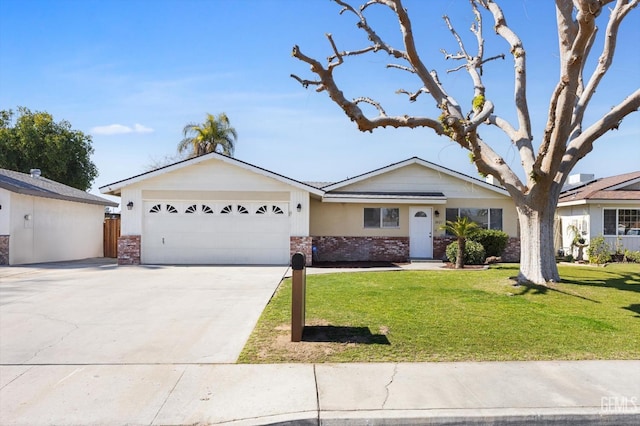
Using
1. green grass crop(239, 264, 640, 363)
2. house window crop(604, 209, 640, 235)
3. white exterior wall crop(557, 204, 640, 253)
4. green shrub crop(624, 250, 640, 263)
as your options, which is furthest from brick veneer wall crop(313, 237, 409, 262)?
green shrub crop(624, 250, 640, 263)

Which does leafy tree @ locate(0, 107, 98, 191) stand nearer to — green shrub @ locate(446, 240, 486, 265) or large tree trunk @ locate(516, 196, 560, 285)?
green shrub @ locate(446, 240, 486, 265)

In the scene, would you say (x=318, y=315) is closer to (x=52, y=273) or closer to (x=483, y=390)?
(x=483, y=390)

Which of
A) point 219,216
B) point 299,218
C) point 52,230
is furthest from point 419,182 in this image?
point 52,230

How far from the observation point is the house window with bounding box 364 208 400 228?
2123 centimetres

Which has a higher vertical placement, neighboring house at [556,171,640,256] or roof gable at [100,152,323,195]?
roof gable at [100,152,323,195]

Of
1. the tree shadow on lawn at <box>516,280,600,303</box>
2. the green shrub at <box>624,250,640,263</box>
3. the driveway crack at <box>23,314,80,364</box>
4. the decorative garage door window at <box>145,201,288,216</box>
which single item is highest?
the decorative garage door window at <box>145,201,288,216</box>

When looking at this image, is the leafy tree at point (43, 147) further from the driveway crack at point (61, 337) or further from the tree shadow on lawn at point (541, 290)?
the tree shadow on lawn at point (541, 290)

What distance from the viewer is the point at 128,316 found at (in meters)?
8.91

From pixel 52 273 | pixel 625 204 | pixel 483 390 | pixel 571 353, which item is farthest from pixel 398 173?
pixel 483 390

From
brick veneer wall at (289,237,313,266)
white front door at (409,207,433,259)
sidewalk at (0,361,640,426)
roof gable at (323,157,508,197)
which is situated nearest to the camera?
sidewalk at (0,361,640,426)

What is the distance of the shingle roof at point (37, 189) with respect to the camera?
18.5 m

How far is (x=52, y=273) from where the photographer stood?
51.7 ft

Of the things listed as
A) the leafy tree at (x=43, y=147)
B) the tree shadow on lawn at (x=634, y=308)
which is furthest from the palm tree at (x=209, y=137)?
the tree shadow on lawn at (x=634, y=308)

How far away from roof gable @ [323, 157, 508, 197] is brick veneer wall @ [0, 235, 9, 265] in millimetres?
12768
